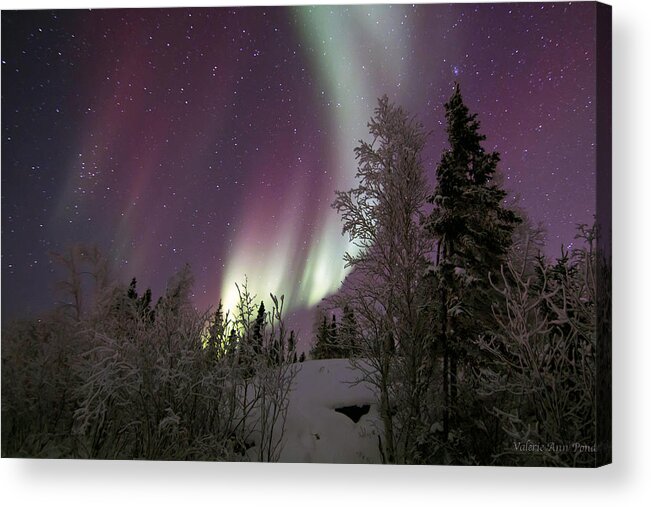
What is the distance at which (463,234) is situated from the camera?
28.7ft

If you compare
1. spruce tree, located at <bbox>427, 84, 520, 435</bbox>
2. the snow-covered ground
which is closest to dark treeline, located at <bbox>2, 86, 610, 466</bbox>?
spruce tree, located at <bbox>427, 84, 520, 435</bbox>

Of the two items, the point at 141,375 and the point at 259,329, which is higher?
the point at 259,329

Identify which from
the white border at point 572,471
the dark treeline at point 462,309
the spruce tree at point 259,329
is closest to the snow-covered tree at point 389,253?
the dark treeline at point 462,309

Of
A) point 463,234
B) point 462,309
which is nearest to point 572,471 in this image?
point 462,309

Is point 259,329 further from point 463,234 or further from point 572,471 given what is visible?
point 572,471

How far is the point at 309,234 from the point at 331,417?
6.89ft

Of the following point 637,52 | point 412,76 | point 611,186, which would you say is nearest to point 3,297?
point 412,76

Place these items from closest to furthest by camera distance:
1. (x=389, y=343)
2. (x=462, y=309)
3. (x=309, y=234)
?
(x=462, y=309)
(x=389, y=343)
(x=309, y=234)

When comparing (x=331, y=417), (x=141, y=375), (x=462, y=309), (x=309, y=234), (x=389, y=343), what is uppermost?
(x=309, y=234)

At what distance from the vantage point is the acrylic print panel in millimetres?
8336

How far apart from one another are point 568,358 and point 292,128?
158 inches

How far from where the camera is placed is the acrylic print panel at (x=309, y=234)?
27.3ft

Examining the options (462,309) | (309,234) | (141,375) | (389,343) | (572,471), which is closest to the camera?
(572,471)

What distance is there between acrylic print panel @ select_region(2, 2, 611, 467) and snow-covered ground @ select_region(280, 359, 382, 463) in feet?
0.08
